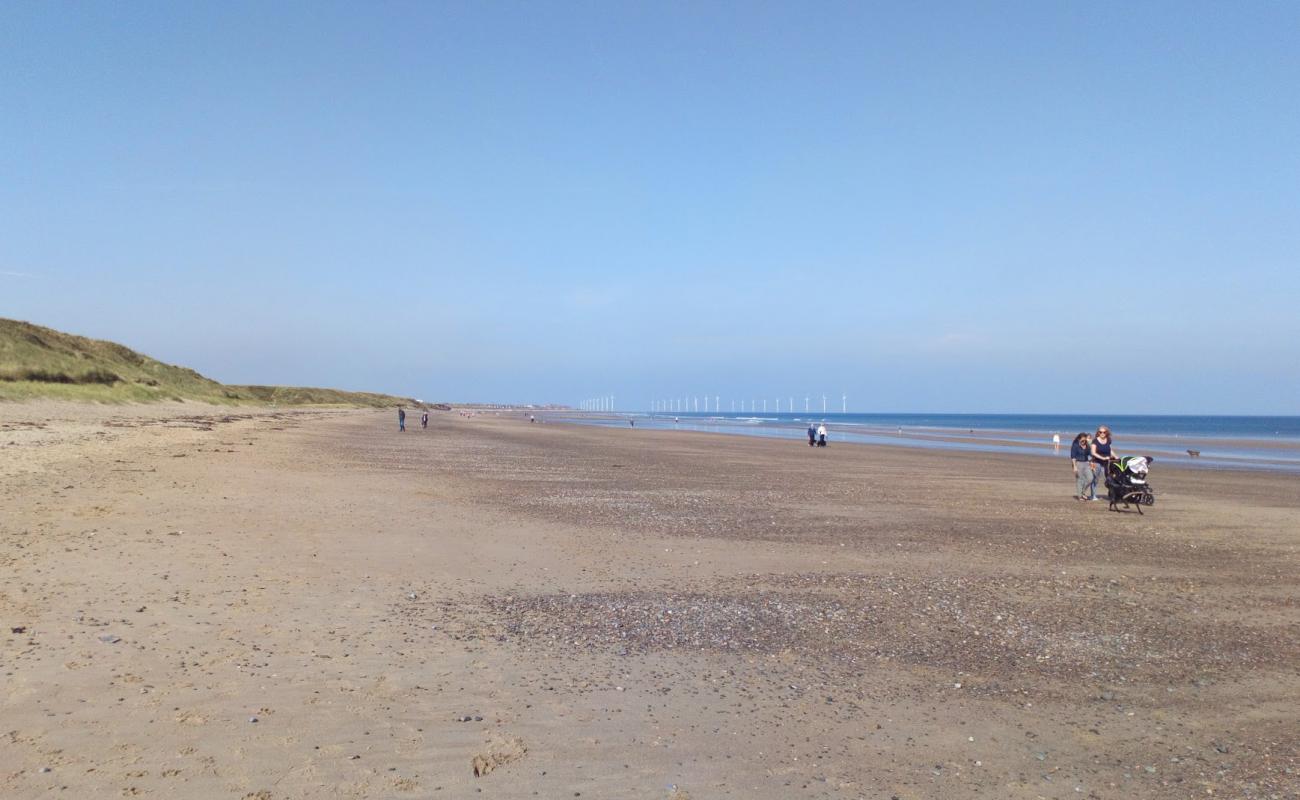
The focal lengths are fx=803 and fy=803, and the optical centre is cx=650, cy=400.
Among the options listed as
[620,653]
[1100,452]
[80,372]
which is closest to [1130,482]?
[1100,452]

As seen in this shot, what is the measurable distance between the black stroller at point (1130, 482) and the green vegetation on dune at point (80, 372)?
44822 millimetres

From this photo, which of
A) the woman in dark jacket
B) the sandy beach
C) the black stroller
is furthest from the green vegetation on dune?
the black stroller

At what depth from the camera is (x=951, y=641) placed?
7797 mm

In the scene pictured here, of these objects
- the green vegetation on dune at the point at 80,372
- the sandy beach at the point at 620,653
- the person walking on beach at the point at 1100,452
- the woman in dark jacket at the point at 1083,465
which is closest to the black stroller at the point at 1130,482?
the person walking on beach at the point at 1100,452

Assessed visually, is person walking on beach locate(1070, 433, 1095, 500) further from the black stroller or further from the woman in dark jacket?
the black stroller

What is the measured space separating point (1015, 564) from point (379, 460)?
2192 centimetres

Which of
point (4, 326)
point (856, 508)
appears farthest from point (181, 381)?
point (856, 508)

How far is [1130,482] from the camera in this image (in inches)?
721

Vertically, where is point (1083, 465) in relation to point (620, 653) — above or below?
above

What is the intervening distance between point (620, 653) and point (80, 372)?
58.1m

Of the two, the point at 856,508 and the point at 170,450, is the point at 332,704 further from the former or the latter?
the point at 170,450

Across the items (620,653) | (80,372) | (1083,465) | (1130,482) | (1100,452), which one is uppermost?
(80,372)

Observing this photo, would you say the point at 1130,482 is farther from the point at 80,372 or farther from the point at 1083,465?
the point at 80,372

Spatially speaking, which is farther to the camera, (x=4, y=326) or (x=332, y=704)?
(x=4, y=326)
